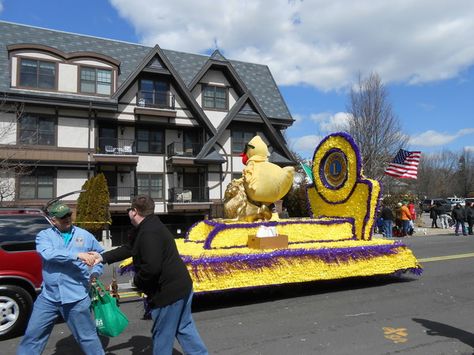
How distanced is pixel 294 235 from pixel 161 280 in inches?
215

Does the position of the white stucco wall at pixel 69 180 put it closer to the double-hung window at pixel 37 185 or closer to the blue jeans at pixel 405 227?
the double-hung window at pixel 37 185

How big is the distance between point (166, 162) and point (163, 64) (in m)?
5.85

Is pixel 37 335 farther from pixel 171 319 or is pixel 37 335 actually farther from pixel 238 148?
pixel 238 148

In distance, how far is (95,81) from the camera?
73.9 feet

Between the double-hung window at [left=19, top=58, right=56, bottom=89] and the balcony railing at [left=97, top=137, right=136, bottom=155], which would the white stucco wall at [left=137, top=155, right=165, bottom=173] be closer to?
the balcony railing at [left=97, top=137, right=136, bottom=155]

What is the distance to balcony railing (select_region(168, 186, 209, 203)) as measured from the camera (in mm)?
24203

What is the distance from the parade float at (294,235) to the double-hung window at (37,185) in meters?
15.1

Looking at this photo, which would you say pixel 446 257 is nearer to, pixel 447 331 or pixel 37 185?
pixel 447 331

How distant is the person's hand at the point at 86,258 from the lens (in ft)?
12.3

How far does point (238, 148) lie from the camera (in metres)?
26.7

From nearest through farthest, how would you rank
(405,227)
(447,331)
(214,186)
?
(447,331)
(405,227)
(214,186)

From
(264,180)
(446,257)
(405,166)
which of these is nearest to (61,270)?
(264,180)

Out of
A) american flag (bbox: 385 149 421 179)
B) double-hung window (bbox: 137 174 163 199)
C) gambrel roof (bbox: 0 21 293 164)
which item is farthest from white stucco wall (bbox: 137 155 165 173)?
american flag (bbox: 385 149 421 179)

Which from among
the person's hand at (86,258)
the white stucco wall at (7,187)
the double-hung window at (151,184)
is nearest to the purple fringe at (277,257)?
the person's hand at (86,258)
